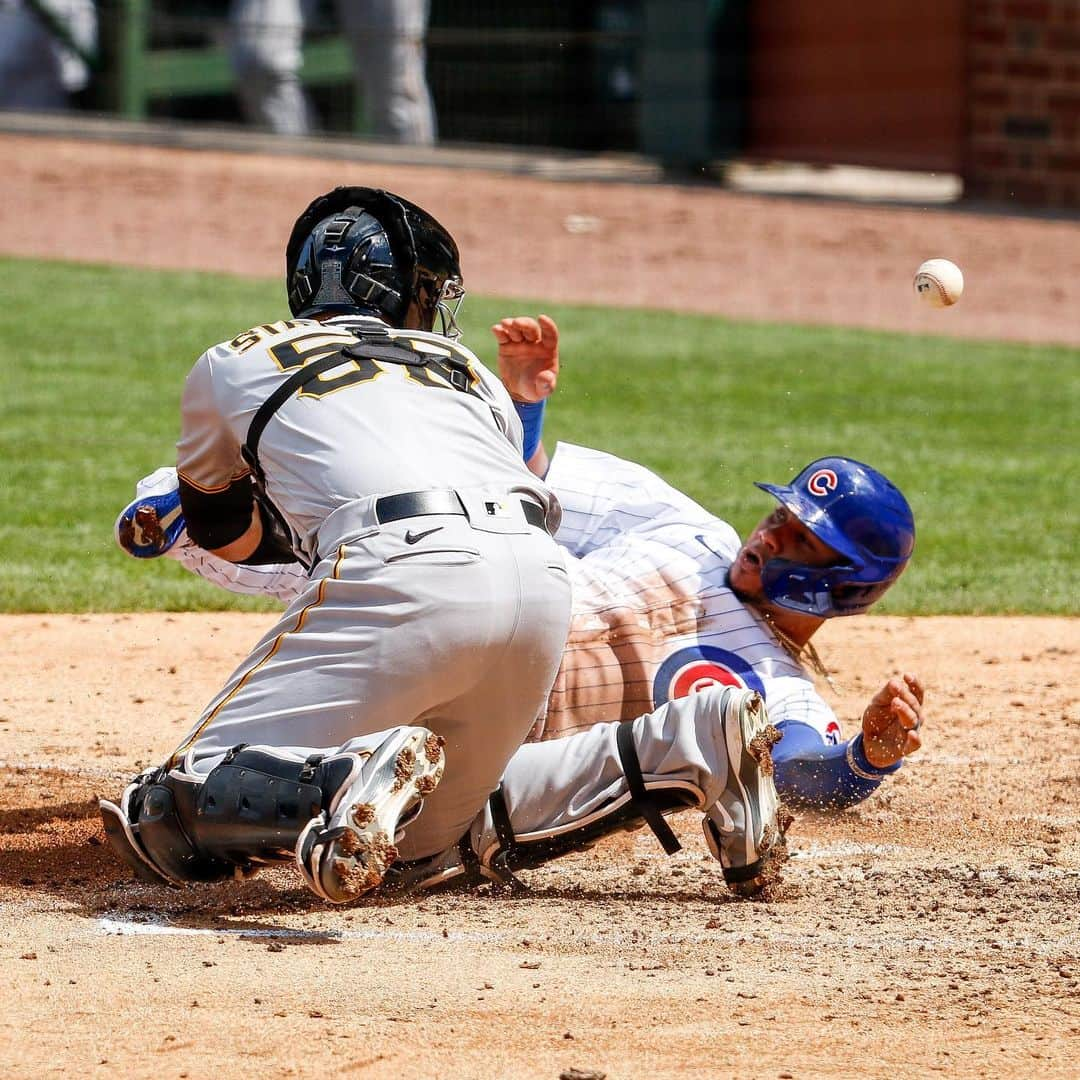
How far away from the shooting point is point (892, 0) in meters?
17.7

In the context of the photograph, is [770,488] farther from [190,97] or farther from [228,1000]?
[190,97]

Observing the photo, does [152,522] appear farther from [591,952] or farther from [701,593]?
[591,952]

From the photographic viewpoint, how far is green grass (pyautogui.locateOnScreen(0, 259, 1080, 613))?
23.0 feet

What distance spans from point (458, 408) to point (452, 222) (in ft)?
37.8

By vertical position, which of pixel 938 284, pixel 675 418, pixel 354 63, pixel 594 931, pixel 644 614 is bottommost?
pixel 675 418

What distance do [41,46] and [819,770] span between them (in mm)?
14553

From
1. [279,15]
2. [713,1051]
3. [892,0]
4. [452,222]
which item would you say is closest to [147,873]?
[713,1051]

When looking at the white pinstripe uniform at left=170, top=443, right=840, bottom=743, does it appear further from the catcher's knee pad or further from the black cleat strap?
the catcher's knee pad

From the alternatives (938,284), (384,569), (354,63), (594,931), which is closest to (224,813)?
(384,569)

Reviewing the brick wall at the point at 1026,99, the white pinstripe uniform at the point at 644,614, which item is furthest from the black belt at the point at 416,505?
the brick wall at the point at 1026,99

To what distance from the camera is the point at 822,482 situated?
4.28 meters

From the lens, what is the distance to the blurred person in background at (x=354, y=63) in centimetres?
1656

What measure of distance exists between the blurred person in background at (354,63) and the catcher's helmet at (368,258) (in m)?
13.6

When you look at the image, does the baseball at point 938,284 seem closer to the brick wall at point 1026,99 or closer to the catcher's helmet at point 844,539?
the catcher's helmet at point 844,539
